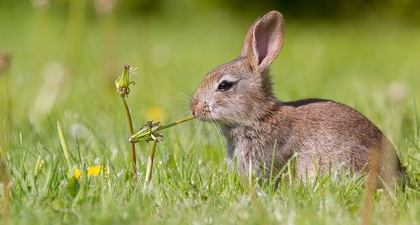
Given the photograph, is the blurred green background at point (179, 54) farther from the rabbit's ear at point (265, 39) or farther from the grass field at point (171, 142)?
the rabbit's ear at point (265, 39)

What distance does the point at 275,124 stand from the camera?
3.72 metres

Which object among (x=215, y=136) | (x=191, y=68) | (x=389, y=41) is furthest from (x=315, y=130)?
(x=389, y=41)

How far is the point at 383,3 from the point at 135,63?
30.4 feet

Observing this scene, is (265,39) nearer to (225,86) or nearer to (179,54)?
(225,86)

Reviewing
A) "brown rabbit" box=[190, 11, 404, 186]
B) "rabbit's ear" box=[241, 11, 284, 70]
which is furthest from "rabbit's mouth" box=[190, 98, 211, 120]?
"rabbit's ear" box=[241, 11, 284, 70]

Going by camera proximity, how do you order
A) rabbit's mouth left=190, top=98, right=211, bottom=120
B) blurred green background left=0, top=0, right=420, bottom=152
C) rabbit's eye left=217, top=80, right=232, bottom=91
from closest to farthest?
rabbit's mouth left=190, top=98, right=211, bottom=120
rabbit's eye left=217, top=80, right=232, bottom=91
blurred green background left=0, top=0, right=420, bottom=152

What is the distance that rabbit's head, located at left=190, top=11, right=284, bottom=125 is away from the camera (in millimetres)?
3783

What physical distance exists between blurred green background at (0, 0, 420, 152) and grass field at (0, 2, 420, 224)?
29mm

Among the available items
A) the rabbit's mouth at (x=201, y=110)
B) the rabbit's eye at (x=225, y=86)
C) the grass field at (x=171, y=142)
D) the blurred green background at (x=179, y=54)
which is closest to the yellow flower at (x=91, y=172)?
the grass field at (x=171, y=142)

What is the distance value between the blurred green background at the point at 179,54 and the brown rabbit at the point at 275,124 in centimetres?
34

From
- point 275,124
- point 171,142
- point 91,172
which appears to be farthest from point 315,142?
point 91,172

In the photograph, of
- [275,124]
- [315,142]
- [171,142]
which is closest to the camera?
[315,142]

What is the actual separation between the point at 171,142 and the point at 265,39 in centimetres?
86

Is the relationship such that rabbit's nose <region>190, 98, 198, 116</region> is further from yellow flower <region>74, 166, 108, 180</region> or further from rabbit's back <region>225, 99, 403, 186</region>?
yellow flower <region>74, 166, 108, 180</region>
